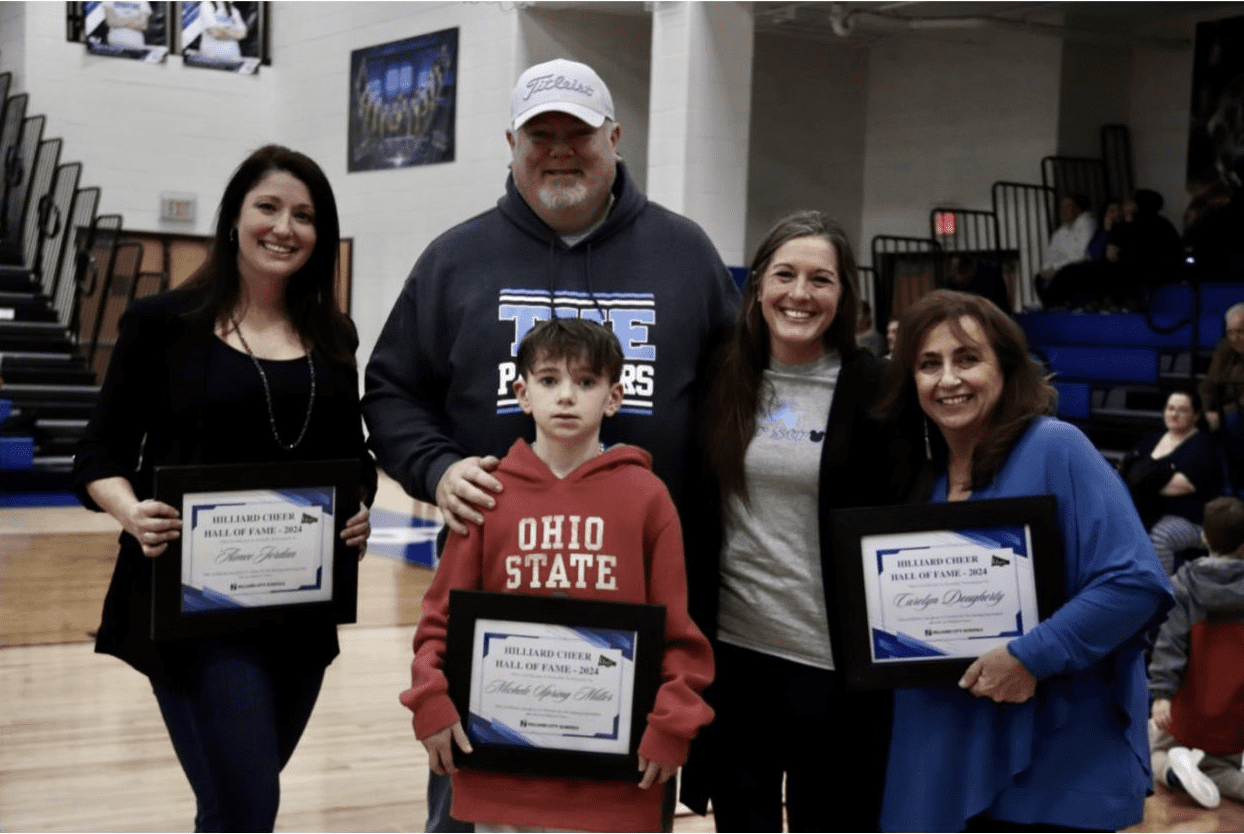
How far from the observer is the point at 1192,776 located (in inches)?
174

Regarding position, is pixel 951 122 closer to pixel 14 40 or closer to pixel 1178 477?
pixel 1178 477

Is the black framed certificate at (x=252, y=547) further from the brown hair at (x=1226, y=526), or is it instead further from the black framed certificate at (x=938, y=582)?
the brown hair at (x=1226, y=526)

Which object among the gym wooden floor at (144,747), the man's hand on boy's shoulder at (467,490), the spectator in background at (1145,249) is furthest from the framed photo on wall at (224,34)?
the man's hand on boy's shoulder at (467,490)

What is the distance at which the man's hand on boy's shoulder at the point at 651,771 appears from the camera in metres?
2.04

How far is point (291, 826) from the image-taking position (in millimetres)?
3795

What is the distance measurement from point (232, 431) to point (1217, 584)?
136 inches

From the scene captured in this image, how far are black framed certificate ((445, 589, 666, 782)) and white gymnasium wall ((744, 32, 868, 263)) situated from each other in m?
11.5

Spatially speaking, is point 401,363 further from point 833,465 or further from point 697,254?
point 833,465

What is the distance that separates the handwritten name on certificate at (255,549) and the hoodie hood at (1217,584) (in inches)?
127

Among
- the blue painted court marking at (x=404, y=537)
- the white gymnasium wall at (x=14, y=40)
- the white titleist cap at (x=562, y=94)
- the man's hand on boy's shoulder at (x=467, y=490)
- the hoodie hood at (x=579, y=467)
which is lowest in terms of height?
the blue painted court marking at (x=404, y=537)

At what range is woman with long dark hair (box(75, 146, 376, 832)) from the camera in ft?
7.68

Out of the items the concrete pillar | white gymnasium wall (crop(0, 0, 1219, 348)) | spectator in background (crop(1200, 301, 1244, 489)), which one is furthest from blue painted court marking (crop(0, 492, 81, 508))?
spectator in background (crop(1200, 301, 1244, 489))

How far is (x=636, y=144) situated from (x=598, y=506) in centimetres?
1003

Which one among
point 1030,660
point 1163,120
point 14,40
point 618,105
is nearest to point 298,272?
point 1030,660
